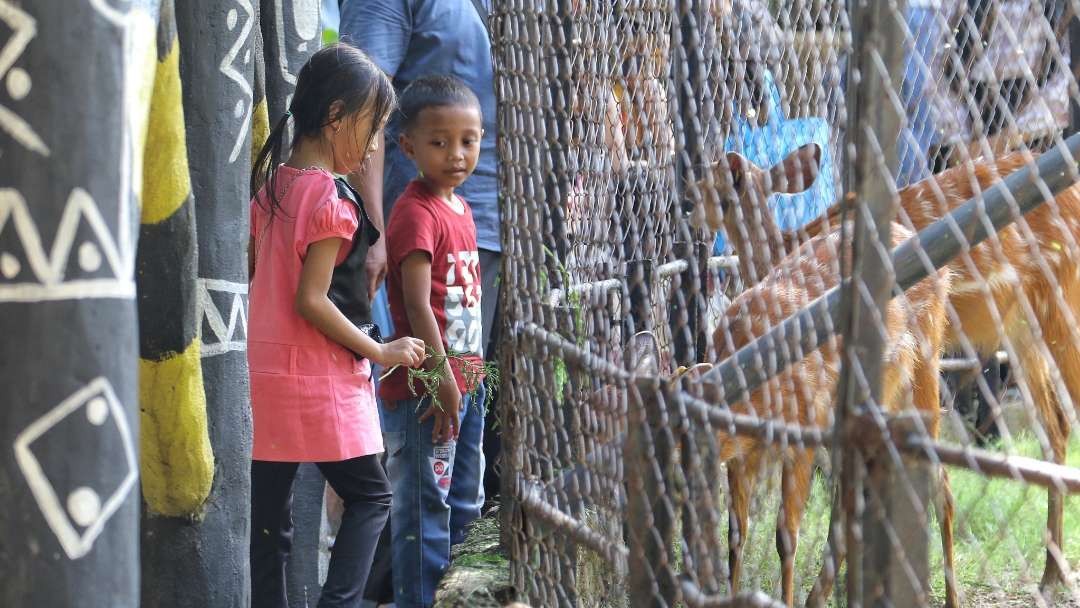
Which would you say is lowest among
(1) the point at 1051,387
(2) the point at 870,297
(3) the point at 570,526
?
(3) the point at 570,526

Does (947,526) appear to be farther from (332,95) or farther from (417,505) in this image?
(332,95)

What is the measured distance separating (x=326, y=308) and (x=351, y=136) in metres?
0.47

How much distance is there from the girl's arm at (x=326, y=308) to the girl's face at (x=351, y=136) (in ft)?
0.85

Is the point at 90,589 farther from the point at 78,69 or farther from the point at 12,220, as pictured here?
the point at 78,69

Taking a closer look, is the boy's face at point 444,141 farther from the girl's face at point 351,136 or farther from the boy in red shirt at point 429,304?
the girl's face at point 351,136

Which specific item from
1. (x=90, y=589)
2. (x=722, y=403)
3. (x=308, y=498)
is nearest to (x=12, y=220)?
(x=90, y=589)

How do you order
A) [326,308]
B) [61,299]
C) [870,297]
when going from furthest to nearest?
1. [326,308]
2. [61,299]
3. [870,297]

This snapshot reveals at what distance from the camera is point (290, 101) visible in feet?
12.3

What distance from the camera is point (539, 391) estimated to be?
3.05 metres

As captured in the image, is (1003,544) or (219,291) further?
(1003,544)

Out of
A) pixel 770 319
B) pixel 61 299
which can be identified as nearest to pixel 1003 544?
pixel 770 319

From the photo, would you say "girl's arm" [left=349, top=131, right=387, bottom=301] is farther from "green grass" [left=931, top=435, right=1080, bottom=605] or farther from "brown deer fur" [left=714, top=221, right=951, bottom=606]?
"green grass" [left=931, top=435, right=1080, bottom=605]

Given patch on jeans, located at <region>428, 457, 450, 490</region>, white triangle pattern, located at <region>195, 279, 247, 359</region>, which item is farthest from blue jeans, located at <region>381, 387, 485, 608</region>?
white triangle pattern, located at <region>195, 279, 247, 359</region>

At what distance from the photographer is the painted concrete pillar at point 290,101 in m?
3.75
